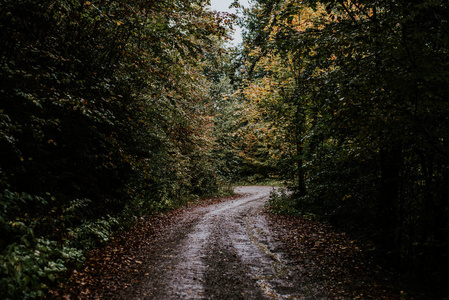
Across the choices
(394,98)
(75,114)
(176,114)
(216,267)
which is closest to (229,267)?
(216,267)

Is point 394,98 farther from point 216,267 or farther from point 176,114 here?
point 176,114

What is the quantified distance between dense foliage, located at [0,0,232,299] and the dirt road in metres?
1.81

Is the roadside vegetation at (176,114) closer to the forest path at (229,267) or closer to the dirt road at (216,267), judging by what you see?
the forest path at (229,267)

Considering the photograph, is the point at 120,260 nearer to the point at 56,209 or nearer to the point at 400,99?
the point at 56,209

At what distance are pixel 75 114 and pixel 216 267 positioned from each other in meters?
5.89

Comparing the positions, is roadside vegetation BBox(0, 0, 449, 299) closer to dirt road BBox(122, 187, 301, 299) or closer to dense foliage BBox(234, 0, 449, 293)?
dense foliage BBox(234, 0, 449, 293)

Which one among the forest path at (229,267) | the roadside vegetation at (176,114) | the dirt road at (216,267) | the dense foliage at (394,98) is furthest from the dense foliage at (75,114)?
the dense foliage at (394,98)

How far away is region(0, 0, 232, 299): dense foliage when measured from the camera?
17.0 feet

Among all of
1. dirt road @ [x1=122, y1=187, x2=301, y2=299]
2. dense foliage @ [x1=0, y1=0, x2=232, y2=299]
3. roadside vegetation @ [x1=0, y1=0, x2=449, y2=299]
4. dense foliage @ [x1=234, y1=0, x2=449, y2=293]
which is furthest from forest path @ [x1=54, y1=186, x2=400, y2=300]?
dense foliage @ [x1=234, y1=0, x2=449, y2=293]

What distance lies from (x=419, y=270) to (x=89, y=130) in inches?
358

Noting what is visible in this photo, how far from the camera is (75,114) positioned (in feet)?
25.2

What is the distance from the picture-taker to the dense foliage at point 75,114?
17.0ft

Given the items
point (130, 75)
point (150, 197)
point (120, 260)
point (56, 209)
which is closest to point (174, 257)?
point (120, 260)

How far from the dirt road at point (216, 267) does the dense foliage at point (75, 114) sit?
1810mm
